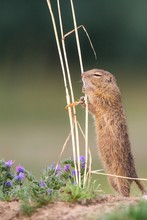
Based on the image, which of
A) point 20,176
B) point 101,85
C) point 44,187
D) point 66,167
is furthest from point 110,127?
point 44,187

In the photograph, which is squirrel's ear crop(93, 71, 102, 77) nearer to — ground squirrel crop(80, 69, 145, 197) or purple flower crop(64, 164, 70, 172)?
ground squirrel crop(80, 69, 145, 197)

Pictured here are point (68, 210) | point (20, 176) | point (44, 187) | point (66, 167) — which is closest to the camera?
point (68, 210)

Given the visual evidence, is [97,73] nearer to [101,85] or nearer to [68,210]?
[101,85]

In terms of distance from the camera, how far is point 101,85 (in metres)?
7.36

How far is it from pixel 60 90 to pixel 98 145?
8.58m

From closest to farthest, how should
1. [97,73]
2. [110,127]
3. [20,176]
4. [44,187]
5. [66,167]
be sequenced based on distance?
[44,187] → [20,176] → [66,167] → [110,127] → [97,73]

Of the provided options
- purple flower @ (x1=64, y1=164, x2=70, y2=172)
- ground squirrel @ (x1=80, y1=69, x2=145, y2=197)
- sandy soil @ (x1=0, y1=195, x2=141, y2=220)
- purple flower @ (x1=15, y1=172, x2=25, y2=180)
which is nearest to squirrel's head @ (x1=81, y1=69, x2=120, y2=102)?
ground squirrel @ (x1=80, y1=69, x2=145, y2=197)

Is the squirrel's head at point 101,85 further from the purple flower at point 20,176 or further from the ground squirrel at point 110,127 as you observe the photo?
the purple flower at point 20,176

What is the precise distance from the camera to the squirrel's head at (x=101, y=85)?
7.32 meters

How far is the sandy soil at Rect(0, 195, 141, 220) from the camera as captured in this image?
549 centimetres

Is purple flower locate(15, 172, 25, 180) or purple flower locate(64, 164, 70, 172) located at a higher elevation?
purple flower locate(64, 164, 70, 172)

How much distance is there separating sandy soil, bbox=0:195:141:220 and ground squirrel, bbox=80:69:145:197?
917 millimetres

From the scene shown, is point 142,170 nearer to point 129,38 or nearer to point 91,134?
point 91,134

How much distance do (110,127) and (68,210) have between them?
5.13 ft
